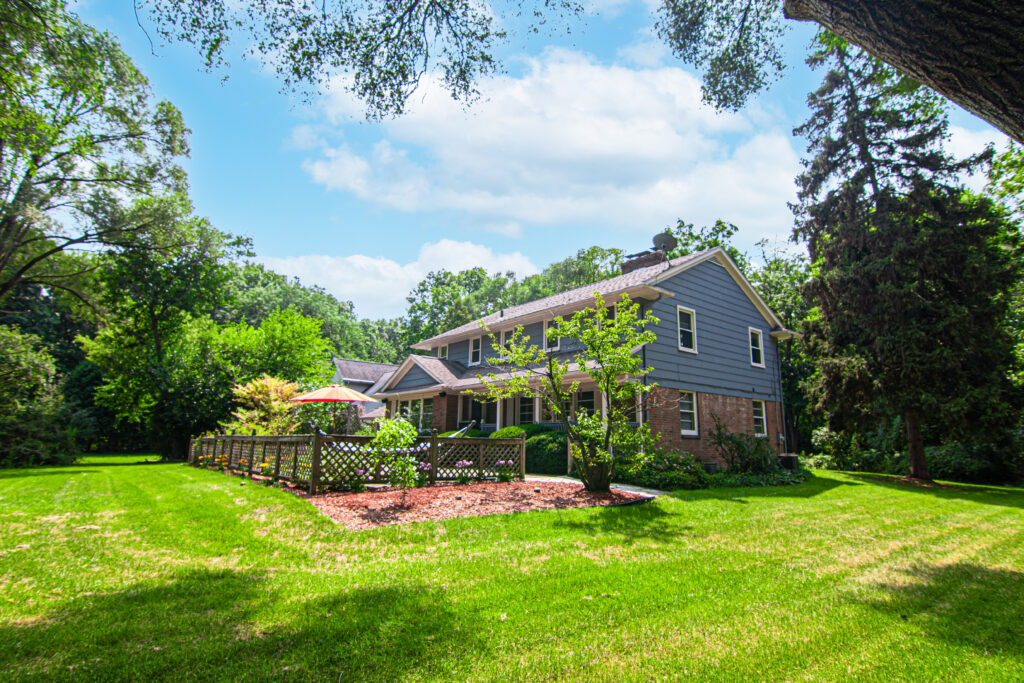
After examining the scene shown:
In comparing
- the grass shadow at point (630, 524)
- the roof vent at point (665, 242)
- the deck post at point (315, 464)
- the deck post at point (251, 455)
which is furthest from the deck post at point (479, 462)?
the roof vent at point (665, 242)

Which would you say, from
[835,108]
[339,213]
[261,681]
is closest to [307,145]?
[339,213]

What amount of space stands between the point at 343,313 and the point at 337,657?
64.7m

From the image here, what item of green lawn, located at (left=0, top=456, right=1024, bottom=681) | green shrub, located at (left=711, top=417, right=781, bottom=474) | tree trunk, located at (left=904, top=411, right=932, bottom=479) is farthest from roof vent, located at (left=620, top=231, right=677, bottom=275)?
green lawn, located at (left=0, top=456, right=1024, bottom=681)

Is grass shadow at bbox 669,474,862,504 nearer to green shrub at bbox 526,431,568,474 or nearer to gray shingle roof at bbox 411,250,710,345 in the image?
green shrub at bbox 526,431,568,474

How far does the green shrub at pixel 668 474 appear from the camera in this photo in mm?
11789

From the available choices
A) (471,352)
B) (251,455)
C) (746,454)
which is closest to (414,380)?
(471,352)

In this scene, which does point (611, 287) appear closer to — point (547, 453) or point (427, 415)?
point (547, 453)

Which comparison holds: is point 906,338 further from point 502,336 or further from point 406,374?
point 406,374

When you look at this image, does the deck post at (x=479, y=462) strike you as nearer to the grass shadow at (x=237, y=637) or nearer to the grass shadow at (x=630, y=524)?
the grass shadow at (x=630, y=524)

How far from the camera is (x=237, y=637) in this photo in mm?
3018

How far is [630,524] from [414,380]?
16269 millimetres

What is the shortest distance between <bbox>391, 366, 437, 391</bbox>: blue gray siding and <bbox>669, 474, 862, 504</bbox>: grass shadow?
1230cm

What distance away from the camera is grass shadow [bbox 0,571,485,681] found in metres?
2.61

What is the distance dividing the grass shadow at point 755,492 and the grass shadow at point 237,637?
24.8ft
